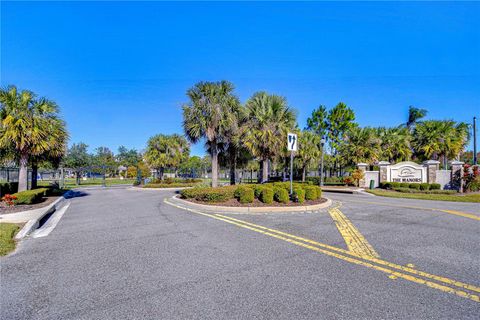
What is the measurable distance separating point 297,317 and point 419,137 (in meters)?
36.3

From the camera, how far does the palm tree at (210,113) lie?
14.9 m

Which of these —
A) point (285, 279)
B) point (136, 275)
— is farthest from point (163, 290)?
point (285, 279)

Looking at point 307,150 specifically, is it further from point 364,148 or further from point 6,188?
point 6,188

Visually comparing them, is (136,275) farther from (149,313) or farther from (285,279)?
(285,279)

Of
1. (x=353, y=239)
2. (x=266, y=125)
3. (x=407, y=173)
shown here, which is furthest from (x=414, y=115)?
(x=353, y=239)

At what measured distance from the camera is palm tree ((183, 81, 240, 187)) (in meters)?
14.9

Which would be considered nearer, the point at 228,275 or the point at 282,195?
the point at 228,275

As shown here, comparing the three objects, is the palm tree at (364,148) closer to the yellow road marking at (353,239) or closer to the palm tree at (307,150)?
the palm tree at (307,150)

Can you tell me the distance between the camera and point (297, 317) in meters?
2.62

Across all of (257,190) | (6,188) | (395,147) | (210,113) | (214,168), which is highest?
(210,113)

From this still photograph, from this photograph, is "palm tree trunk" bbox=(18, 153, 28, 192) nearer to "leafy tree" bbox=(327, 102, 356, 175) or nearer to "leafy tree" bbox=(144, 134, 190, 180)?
"leafy tree" bbox=(144, 134, 190, 180)

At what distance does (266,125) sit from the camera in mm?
16266

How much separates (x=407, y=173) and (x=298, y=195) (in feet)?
61.4

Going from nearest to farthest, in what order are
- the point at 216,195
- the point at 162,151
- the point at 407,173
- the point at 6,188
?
the point at 216,195
the point at 6,188
the point at 407,173
the point at 162,151
